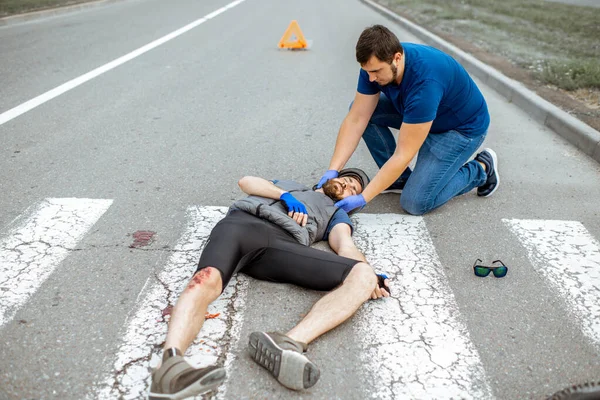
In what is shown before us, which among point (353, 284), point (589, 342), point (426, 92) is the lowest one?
point (589, 342)

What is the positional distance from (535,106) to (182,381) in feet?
19.8

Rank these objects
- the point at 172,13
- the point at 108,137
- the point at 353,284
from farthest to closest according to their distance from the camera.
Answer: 1. the point at 172,13
2. the point at 108,137
3. the point at 353,284

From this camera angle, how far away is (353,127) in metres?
4.52

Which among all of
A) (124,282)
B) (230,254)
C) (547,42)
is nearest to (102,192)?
(124,282)

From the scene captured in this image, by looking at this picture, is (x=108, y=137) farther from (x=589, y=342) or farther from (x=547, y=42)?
(x=547, y=42)

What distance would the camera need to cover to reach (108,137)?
18.8 ft

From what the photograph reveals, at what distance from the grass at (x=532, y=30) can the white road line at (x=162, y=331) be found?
20.0ft

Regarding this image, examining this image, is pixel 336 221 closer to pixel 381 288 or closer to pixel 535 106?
pixel 381 288

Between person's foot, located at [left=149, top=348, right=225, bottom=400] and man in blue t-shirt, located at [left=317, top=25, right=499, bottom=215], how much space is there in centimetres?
186

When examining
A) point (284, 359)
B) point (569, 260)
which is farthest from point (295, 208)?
point (569, 260)

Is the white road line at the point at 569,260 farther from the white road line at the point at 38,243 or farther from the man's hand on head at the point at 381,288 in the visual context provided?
the white road line at the point at 38,243

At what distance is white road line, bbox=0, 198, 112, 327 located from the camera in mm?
3174

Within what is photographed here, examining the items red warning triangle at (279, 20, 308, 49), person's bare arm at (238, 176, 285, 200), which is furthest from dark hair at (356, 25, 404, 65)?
red warning triangle at (279, 20, 308, 49)

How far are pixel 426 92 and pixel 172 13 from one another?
563 inches
